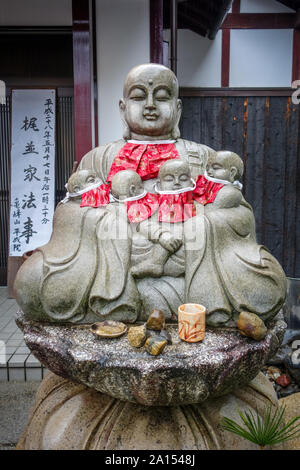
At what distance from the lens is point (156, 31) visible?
4.60 metres

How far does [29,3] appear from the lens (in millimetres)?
5254

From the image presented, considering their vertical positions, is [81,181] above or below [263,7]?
below

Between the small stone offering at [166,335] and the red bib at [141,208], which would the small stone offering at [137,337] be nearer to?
the small stone offering at [166,335]

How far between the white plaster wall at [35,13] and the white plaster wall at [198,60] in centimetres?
155

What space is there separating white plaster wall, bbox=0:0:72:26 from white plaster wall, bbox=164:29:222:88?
5.08 feet

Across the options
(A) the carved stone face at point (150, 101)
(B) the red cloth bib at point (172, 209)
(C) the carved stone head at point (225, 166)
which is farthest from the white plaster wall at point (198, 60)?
(B) the red cloth bib at point (172, 209)

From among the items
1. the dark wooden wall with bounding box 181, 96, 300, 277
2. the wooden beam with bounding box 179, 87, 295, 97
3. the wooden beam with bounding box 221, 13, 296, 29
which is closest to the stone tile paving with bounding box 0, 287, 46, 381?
the dark wooden wall with bounding box 181, 96, 300, 277

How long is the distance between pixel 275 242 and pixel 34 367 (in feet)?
12.4

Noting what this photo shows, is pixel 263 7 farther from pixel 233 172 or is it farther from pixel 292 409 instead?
pixel 292 409

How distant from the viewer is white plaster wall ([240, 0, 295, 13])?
538cm

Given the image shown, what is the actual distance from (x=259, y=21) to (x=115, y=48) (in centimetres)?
212

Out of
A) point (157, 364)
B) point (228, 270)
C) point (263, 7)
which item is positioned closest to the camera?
point (157, 364)

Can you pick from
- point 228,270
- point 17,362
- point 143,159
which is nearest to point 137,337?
point 228,270

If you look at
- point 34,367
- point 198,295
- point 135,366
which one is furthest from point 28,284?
point 34,367
